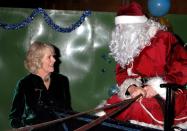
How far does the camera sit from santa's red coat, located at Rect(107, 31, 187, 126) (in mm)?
3459

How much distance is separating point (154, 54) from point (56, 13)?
2.95m

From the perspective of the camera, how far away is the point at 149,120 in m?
3.48

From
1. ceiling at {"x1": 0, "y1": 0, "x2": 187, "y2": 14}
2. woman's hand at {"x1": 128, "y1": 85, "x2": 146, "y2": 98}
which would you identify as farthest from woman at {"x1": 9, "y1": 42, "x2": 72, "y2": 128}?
ceiling at {"x1": 0, "y1": 0, "x2": 187, "y2": 14}

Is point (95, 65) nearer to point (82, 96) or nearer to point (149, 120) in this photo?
point (82, 96)

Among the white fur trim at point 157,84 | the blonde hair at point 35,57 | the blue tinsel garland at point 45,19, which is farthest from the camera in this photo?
the blue tinsel garland at point 45,19

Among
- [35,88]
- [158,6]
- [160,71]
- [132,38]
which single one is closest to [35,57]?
[35,88]

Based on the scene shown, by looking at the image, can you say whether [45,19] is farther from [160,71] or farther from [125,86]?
[160,71]

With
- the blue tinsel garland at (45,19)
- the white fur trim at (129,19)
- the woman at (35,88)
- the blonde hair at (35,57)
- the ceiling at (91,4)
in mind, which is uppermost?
the ceiling at (91,4)

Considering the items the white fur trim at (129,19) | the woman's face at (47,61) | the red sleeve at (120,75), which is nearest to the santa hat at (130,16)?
the white fur trim at (129,19)

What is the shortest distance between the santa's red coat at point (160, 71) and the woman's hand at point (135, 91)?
143 mm

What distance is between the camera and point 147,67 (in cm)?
356

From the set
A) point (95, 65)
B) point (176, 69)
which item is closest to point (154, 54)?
point (176, 69)

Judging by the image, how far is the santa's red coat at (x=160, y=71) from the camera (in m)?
3.46

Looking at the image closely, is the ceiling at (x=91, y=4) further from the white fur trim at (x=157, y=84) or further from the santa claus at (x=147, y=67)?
the white fur trim at (x=157, y=84)
